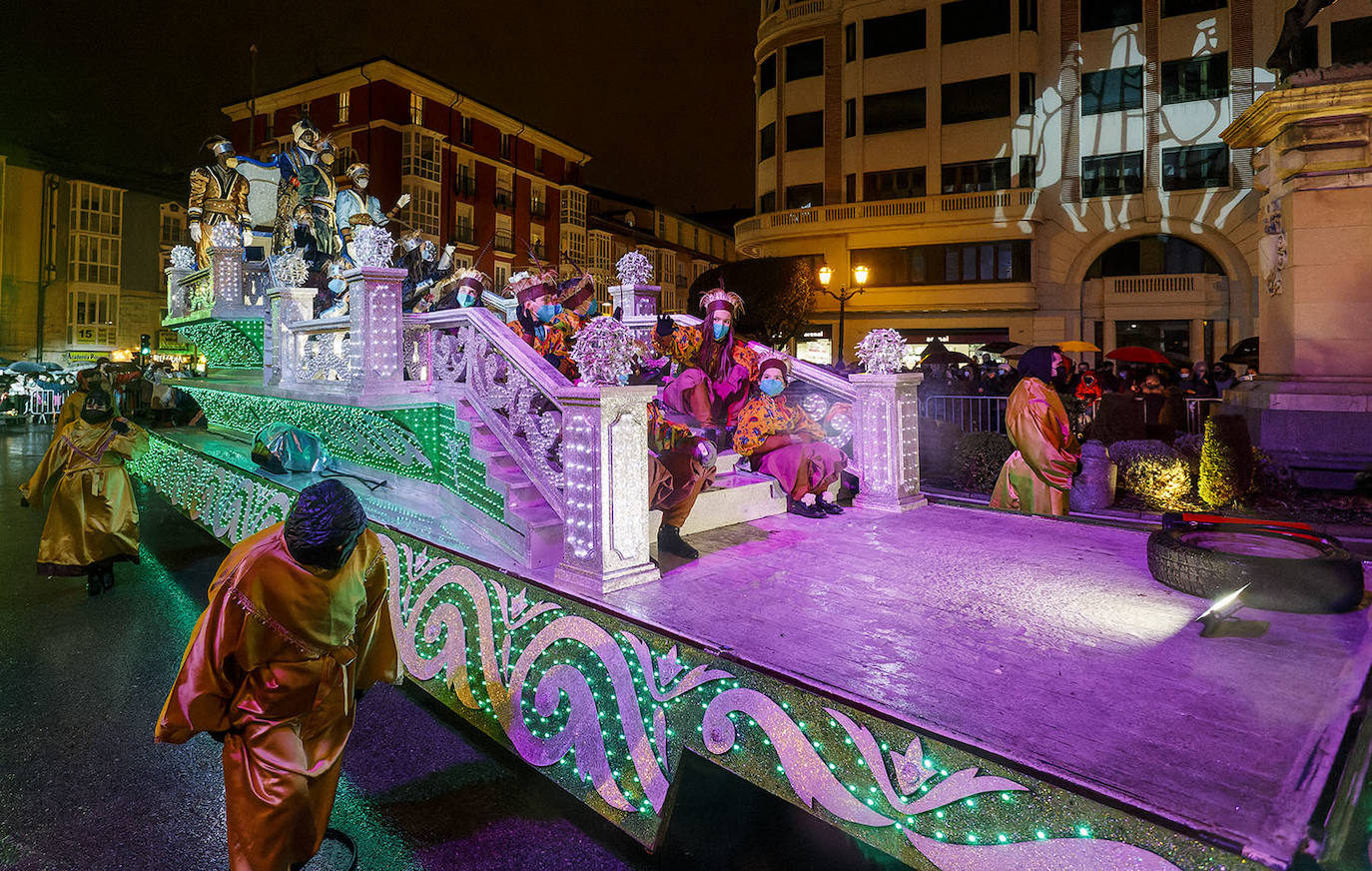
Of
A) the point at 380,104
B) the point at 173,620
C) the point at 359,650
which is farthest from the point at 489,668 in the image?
the point at 380,104

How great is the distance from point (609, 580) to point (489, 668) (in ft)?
2.87

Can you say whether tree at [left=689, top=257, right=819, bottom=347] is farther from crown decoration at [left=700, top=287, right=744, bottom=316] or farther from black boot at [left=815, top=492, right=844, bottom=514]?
black boot at [left=815, top=492, right=844, bottom=514]

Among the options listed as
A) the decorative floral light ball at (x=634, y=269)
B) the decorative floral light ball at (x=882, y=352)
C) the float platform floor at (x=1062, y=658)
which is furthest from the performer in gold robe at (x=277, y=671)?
the decorative floral light ball at (x=634, y=269)

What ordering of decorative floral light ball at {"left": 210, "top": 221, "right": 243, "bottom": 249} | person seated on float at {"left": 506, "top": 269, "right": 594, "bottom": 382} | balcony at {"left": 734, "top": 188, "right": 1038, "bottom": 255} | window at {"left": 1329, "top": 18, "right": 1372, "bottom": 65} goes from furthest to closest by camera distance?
balcony at {"left": 734, "top": 188, "right": 1038, "bottom": 255}
window at {"left": 1329, "top": 18, "right": 1372, "bottom": 65}
decorative floral light ball at {"left": 210, "top": 221, "right": 243, "bottom": 249}
person seated on float at {"left": 506, "top": 269, "right": 594, "bottom": 382}

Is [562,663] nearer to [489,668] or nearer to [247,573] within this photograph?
[489,668]

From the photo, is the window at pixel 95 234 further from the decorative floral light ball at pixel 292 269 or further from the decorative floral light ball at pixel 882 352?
the decorative floral light ball at pixel 882 352

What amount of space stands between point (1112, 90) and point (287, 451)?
32445 millimetres

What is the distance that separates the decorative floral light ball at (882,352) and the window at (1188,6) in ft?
98.0

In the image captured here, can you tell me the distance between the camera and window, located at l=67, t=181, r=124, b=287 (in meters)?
37.4

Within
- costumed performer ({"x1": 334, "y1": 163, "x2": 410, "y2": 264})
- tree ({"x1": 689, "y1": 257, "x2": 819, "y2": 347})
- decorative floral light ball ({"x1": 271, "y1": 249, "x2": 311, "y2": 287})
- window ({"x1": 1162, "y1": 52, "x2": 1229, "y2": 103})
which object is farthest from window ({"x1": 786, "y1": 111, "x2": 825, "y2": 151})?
decorative floral light ball ({"x1": 271, "y1": 249, "x2": 311, "y2": 287})

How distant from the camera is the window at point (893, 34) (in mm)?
31250

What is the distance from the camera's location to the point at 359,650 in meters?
3.14

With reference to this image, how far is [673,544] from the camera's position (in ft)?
18.1

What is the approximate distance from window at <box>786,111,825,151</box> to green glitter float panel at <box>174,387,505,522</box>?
28.4m
